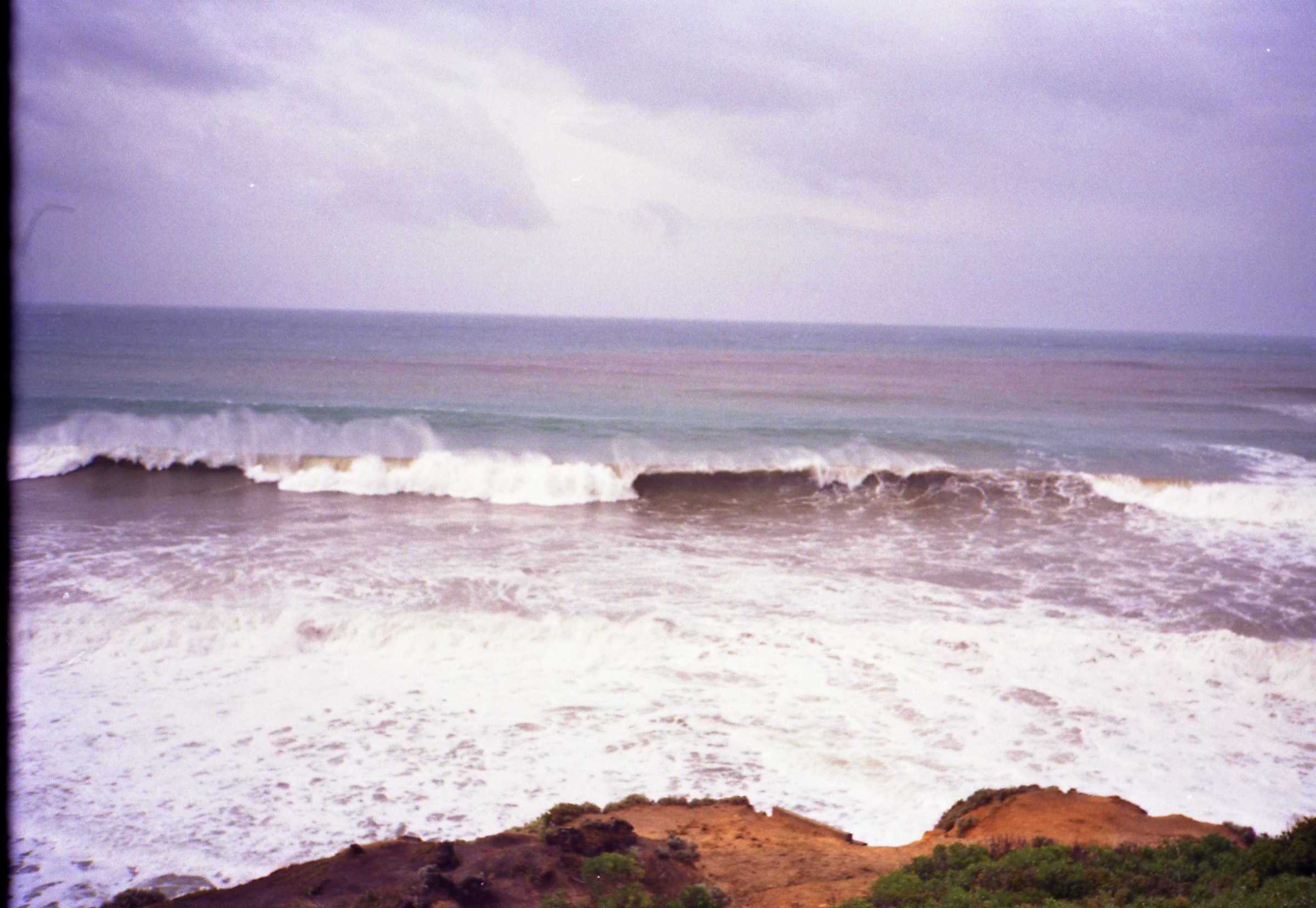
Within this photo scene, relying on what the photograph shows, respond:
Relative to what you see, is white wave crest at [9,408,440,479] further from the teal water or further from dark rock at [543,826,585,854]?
dark rock at [543,826,585,854]

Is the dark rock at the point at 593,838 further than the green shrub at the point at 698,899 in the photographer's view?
Yes

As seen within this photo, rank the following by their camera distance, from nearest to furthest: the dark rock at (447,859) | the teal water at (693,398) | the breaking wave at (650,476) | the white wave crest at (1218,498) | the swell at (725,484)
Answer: the dark rock at (447,859)
the white wave crest at (1218,498)
the swell at (725,484)
the breaking wave at (650,476)
the teal water at (693,398)

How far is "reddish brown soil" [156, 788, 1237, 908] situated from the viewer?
498cm

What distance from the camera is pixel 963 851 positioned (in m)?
5.30

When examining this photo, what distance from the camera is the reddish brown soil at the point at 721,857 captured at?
4.98m

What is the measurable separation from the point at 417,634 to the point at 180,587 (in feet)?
13.0

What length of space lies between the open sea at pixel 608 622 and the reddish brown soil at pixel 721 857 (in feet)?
2.40

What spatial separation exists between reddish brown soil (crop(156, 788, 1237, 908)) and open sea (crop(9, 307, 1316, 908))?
2.40ft

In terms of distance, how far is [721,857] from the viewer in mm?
5672

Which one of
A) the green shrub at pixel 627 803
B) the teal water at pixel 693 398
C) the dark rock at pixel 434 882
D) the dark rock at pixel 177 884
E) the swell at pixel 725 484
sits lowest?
the dark rock at pixel 177 884

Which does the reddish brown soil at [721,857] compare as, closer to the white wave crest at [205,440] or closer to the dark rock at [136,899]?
the dark rock at [136,899]

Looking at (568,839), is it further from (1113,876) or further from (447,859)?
(1113,876)

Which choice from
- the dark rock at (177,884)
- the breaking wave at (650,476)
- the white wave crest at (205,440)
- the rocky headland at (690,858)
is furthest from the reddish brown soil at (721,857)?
the white wave crest at (205,440)

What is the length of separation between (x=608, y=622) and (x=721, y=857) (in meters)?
5.52
